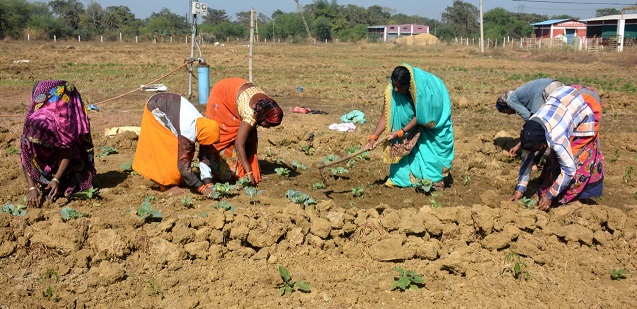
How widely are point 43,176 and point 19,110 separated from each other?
6333mm

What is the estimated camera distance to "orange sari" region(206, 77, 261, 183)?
6266 mm

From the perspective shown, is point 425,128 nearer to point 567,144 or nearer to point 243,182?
point 567,144

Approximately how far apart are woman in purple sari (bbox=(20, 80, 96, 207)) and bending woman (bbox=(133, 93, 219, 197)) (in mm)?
548

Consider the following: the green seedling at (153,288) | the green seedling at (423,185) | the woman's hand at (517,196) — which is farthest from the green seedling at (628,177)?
the green seedling at (153,288)

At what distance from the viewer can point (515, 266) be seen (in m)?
4.54

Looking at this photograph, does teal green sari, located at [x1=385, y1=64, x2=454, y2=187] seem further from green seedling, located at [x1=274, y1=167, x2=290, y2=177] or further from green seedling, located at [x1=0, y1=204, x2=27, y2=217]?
green seedling, located at [x1=0, y1=204, x2=27, y2=217]

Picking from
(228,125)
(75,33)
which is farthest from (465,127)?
(75,33)

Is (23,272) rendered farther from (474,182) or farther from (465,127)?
(465,127)

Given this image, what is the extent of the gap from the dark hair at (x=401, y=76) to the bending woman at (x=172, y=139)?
67.0 inches

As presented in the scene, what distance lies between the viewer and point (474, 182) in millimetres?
6777

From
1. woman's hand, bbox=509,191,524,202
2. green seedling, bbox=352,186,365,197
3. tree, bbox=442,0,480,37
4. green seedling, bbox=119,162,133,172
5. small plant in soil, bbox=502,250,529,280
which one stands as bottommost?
small plant in soil, bbox=502,250,529,280

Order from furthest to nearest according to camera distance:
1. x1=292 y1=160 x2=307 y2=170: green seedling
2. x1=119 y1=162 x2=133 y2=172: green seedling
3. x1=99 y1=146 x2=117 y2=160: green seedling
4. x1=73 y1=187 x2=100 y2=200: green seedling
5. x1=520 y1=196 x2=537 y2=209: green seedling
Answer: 1. x1=99 y1=146 x2=117 y2=160: green seedling
2. x1=292 y1=160 x2=307 y2=170: green seedling
3. x1=119 y1=162 x2=133 y2=172: green seedling
4. x1=73 y1=187 x2=100 y2=200: green seedling
5. x1=520 y1=196 x2=537 y2=209: green seedling

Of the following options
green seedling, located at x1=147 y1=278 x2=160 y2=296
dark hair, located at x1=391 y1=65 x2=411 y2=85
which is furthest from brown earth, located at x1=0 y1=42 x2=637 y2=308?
dark hair, located at x1=391 y1=65 x2=411 y2=85

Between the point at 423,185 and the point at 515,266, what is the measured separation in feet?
5.97
